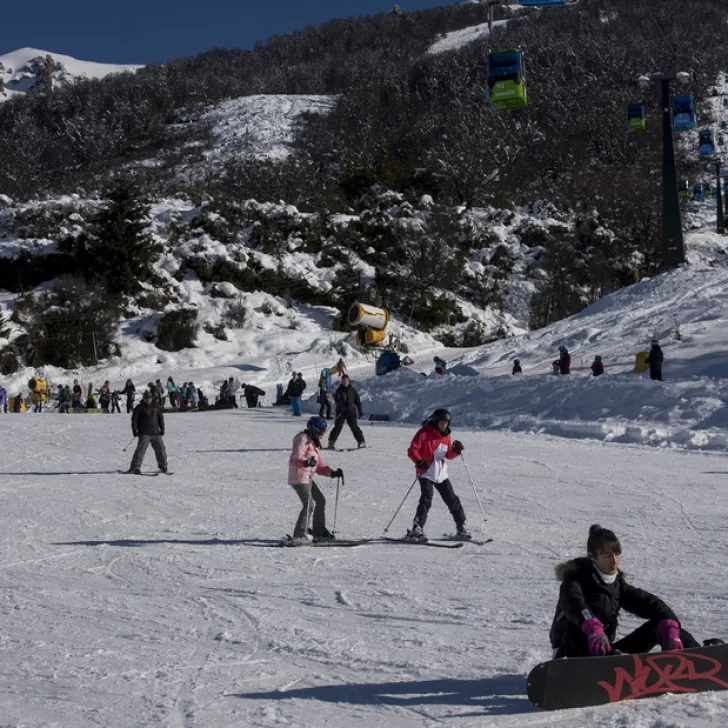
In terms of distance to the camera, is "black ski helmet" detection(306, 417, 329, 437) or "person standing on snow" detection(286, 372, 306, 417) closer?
→ "black ski helmet" detection(306, 417, 329, 437)

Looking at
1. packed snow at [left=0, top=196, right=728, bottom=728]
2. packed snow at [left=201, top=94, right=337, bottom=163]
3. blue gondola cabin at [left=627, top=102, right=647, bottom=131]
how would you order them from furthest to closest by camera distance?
packed snow at [left=201, top=94, right=337, bottom=163] < blue gondola cabin at [left=627, top=102, right=647, bottom=131] < packed snow at [left=0, top=196, right=728, bottom=728]

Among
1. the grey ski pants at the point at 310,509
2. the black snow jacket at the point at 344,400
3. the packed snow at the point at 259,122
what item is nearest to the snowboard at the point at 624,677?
the grey ski pants at the point at 310,509

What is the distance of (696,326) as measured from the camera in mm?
27922

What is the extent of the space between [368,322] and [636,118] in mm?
14700

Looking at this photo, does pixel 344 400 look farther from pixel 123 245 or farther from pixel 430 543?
pixel 123 245

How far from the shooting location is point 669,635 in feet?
14.6

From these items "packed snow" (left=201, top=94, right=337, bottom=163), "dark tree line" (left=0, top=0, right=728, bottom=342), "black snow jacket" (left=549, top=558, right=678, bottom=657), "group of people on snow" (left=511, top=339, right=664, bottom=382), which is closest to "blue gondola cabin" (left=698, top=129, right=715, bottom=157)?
"dark tree line" (left=0, top=0, right=728, bottom=342)

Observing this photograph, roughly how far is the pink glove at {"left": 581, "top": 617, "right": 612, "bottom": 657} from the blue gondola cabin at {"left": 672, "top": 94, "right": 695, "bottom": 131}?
30773 mm

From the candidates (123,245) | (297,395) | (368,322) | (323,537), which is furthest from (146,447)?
(123,245)

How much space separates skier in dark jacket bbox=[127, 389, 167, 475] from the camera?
1470cm

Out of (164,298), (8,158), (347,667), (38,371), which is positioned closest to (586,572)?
(347,667)

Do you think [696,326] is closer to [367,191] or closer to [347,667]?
[347,667]

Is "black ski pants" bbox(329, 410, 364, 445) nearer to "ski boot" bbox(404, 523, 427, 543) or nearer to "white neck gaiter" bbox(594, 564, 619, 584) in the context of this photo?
"ski boot" bbox(404, 523, 427, 543)

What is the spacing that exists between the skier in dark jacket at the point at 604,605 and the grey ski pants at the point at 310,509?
15.8 ft
